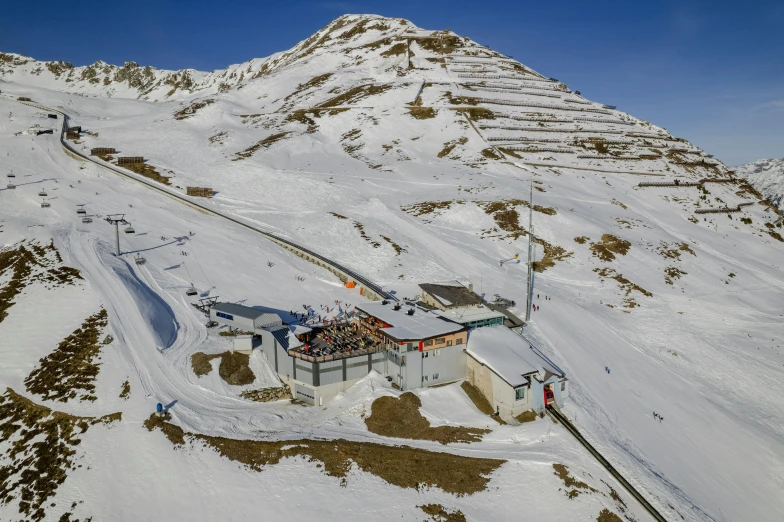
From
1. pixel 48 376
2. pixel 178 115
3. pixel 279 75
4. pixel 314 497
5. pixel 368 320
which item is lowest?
pixel 314 497

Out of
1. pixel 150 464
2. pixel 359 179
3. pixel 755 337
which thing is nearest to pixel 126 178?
pixel 359 179

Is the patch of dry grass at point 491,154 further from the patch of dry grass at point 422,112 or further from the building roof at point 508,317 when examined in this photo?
the building roof at point 508,317

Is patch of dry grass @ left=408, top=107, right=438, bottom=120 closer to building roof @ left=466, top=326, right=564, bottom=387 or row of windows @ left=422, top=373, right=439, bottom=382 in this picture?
building roof @ left=466, top=326, right=564, bottom=387

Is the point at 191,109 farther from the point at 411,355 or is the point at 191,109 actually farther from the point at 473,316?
the point at 411,355

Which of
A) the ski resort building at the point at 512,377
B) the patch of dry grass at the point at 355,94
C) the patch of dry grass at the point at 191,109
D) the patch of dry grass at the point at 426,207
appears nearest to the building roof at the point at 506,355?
the ski resort building at the point at 512,377

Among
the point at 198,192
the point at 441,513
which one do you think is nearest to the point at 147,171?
the point at 198,192

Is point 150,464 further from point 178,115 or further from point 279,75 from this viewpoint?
point 279,75
